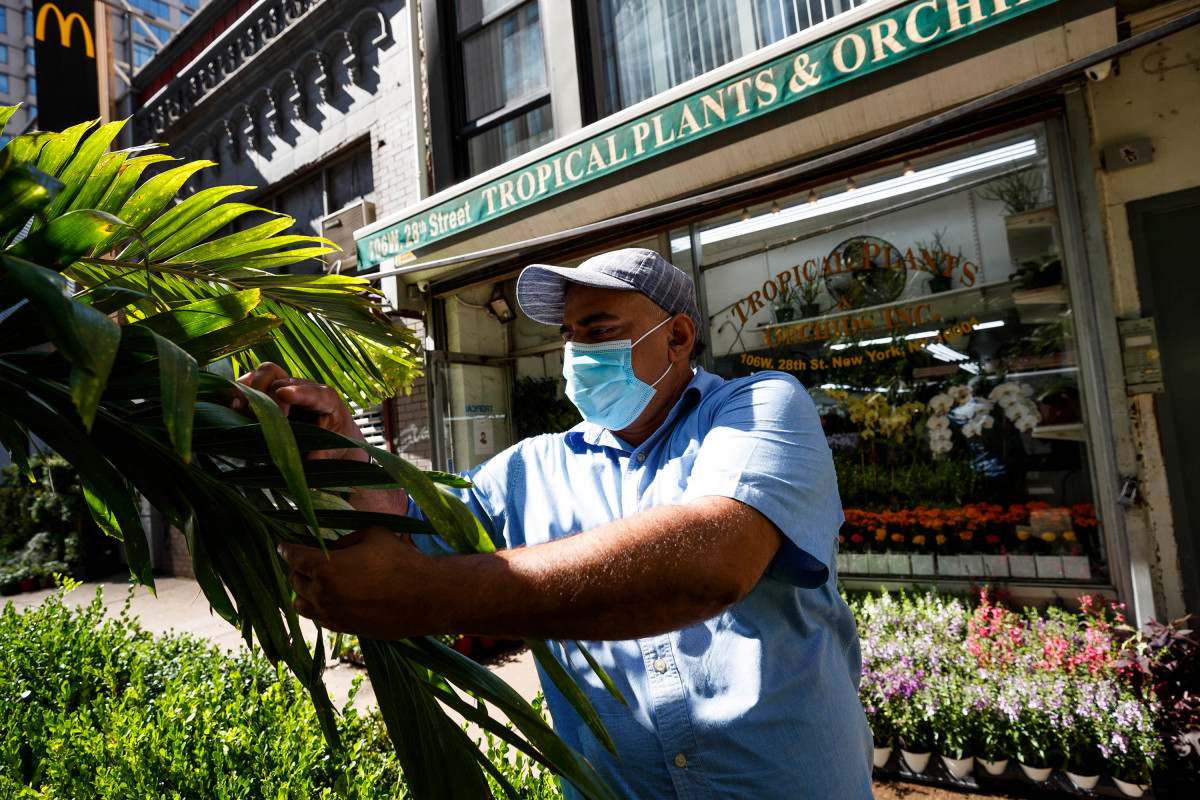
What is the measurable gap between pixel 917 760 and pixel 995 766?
32 cm

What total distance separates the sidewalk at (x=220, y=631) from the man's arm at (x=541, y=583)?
820mm

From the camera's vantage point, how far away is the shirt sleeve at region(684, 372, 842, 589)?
1020 mm

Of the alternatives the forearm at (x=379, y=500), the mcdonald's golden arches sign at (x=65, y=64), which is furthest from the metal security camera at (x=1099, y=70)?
the mcdonald's golden arches sign at (x=65, y=64)

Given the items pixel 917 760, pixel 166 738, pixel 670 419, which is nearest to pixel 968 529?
pixel 917 760

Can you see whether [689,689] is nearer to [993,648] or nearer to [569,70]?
[993,648]

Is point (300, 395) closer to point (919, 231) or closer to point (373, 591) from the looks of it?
point (373, 591)

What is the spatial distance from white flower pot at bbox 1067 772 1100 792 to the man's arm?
3.00m

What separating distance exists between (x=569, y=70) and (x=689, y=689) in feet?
19.4

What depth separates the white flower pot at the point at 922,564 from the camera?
4266 mm

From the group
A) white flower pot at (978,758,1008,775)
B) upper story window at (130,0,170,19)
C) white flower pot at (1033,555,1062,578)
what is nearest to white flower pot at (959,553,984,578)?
white flower pot at (1033,555,1062,578)

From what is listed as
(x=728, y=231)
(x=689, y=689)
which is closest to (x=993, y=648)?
(x=689, y=689)

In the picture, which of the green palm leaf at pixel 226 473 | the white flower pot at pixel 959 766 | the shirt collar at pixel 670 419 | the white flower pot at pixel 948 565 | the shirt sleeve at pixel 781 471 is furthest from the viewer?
the white flower pot at pixel 948 565

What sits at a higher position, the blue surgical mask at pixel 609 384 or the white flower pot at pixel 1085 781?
the blue surgical mask at pixel 609 384

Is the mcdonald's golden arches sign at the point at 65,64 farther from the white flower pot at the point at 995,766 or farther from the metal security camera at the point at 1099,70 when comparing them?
the white flower pot at the point at 995,766
